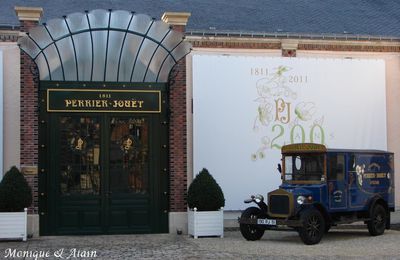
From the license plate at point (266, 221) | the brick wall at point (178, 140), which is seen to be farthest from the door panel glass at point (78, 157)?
the license plate at point (266, 221)

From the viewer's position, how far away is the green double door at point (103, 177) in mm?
15516

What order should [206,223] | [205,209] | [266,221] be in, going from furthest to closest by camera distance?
[205,209] < [206,223] < [266,221]

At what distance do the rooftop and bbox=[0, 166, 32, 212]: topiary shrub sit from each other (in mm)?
4877

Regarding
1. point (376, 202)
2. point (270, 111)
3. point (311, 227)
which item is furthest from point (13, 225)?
point (376, 202)

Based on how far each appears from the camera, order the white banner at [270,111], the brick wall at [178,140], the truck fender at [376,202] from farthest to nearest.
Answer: the white banner at [270,111] < the brick wall at [178,140] < the truck fender at [376,202]

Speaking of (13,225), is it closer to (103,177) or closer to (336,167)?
(103,177)

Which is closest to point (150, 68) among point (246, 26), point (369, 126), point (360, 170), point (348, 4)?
point (246, 26)

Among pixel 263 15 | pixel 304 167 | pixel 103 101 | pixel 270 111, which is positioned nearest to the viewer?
pixel 304 167

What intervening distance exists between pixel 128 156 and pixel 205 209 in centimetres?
233

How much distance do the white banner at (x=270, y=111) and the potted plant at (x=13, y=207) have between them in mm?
4800

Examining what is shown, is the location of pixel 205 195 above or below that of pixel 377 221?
above

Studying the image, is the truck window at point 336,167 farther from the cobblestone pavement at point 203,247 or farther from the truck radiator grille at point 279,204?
the cobblestone pavement at point 203,247

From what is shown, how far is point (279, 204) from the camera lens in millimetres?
14141

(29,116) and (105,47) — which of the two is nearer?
(29,116)
